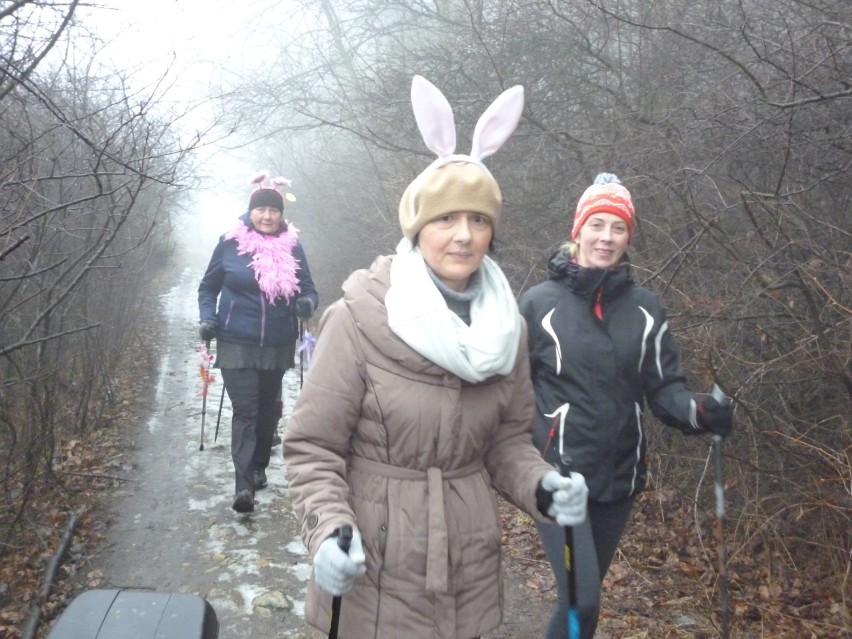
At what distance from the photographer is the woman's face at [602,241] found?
10.6 feet

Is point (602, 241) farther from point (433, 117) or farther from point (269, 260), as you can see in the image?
point (269, 260)

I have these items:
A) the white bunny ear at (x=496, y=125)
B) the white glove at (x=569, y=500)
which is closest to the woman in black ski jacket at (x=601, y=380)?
the white glove at (x=569, y=500)

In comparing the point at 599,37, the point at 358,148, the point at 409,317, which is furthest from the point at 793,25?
the point at 358,148

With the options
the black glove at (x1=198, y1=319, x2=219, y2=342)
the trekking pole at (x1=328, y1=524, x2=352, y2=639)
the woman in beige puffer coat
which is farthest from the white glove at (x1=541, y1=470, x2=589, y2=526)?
the black glove at (x1=198, y1=319, x2=219, y2=342)

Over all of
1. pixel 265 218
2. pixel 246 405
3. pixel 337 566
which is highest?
pixel 265 218

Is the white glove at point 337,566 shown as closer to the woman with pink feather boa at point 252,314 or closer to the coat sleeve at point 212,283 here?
the woman with pink feather boa at point 252,314

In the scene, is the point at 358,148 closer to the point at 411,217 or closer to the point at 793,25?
the point at 793,25

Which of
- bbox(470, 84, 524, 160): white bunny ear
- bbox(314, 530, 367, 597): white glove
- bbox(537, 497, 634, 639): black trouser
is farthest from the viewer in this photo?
bbox(537, 497, 634, 639): black trouser

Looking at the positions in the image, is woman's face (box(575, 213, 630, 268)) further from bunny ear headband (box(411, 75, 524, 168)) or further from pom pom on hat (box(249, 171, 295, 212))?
pom pom on hat (box(249, 171, 295, 212))

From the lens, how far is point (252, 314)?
561 cm

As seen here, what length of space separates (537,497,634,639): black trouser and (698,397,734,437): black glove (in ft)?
1.45

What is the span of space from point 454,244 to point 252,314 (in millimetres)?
3476

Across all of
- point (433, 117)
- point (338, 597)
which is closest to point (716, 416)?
point (433, 117)

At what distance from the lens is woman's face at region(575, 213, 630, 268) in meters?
3.24
